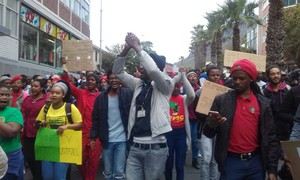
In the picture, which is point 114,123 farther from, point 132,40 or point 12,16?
point 12,16

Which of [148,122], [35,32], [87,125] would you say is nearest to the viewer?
[148,122]

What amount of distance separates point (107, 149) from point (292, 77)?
12.4 ft

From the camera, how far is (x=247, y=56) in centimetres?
718

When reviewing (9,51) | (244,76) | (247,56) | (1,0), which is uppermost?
(1,0)

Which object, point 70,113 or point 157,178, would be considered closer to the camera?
point 157,178

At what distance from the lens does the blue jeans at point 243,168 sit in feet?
12.1

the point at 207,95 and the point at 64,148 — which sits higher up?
the point at 207,95

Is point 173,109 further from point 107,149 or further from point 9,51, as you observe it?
point 9,51

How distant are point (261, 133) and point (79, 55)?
468 centimetres

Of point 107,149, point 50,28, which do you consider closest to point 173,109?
point 107,149

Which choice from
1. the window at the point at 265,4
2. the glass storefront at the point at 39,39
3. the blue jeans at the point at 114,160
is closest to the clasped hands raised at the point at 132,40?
the blue jeans at the point at 114,160

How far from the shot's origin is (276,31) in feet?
55.5

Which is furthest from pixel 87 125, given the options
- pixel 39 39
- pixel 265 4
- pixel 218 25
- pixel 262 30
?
pixel 262 30

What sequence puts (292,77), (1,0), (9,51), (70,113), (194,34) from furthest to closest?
1. (194,34)
2. (9,51)
3. (1,0)
4. (292,77)
5. (70,113)
